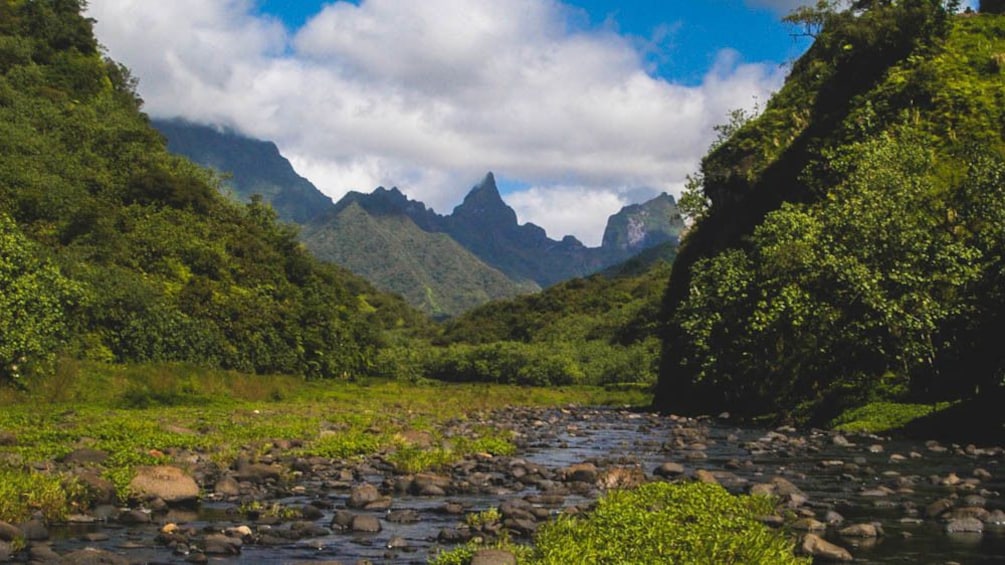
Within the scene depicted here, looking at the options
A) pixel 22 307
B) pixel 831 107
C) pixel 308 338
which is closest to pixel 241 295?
pixel 308 338

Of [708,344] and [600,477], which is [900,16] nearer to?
[708,344]

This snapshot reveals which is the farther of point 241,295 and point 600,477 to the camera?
point 241,295

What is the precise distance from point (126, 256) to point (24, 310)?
2863 centimetres

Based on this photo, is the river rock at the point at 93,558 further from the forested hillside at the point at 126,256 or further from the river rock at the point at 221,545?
the forested hillside at the point at 126,256

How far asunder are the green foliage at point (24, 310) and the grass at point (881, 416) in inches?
1573

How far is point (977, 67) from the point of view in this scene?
5862 cm

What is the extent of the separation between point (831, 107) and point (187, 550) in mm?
66049

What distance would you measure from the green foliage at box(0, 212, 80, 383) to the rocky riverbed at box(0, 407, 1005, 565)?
18.1 meters

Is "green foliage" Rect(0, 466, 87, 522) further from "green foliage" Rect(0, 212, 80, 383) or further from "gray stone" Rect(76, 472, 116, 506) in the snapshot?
"green foliage" Rect(0, 212, 80, 383)

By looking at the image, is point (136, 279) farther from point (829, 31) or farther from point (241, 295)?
point (829, 31)

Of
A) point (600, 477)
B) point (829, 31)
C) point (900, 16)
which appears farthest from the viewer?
point (829, 31)

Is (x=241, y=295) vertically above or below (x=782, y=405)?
above

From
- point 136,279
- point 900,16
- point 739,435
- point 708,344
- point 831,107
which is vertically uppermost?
point 900,16

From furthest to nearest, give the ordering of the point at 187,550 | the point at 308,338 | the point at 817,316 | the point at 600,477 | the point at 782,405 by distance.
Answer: the point at 308,338
the point at 782,405
the point at 817,316
the point at 600,477
the point at 187,550
